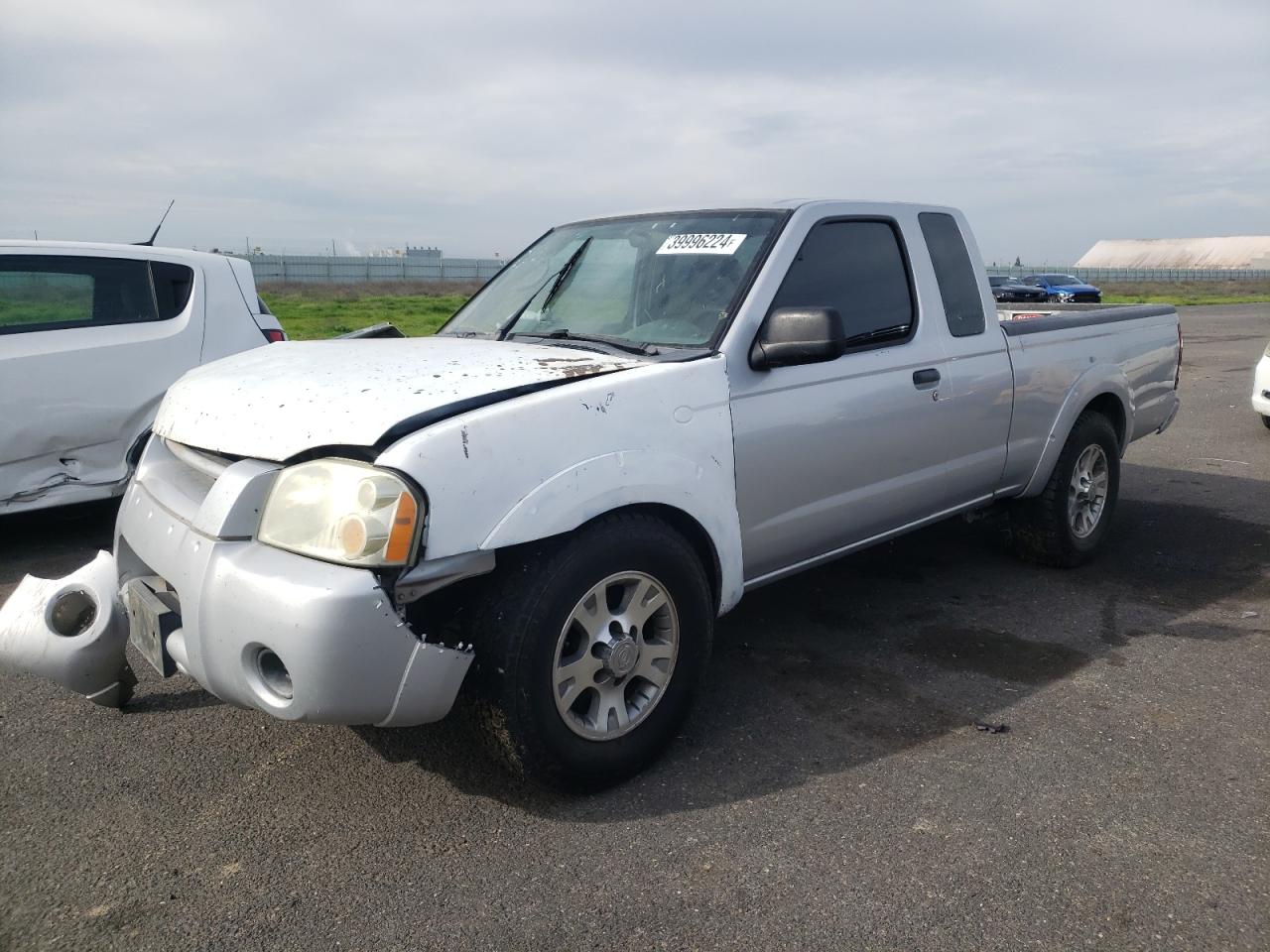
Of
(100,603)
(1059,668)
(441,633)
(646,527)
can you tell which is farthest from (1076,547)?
(100,603)

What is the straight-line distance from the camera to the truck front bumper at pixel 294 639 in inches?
99.4

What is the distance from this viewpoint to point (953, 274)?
15.1 ft

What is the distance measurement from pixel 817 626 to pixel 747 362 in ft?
5.12

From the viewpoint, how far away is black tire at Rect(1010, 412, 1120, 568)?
17.0ft

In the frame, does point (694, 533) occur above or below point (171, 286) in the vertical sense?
below

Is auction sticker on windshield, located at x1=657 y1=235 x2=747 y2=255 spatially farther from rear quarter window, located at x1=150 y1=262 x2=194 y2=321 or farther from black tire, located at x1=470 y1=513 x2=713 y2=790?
rear quarter window, located at x1=150 y1=262 x2=194 y2=321

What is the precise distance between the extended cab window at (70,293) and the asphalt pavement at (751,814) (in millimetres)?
2653

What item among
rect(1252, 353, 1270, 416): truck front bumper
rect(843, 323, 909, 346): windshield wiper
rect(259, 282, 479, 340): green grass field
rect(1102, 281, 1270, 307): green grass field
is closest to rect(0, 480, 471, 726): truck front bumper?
rect(843, 323, 909, 346): windshield wiper

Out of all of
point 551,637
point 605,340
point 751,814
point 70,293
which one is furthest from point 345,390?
point 70,293

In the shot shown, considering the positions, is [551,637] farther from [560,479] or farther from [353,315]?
[353,315]

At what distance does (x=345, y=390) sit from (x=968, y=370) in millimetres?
2776

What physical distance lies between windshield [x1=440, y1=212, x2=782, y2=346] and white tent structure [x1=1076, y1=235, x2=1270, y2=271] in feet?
517

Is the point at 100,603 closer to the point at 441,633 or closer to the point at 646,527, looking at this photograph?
the point at 441,633

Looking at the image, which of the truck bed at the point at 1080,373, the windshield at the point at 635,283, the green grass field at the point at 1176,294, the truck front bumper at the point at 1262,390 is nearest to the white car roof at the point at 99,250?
the windshield at the point at 635,283
